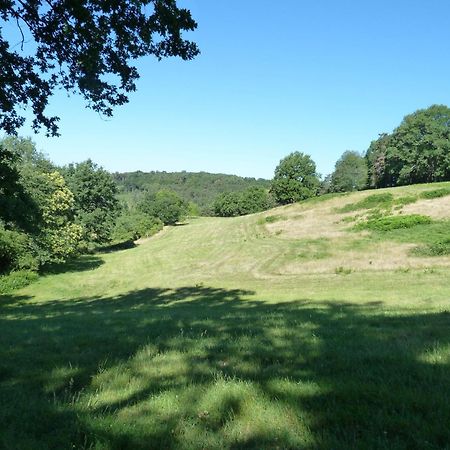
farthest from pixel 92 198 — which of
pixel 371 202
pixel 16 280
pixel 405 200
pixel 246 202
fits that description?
pixel 246 202

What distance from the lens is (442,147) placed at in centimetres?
8150

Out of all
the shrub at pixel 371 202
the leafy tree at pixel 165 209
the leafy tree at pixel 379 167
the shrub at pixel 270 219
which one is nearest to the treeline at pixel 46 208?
the shrub at pixel 270 219

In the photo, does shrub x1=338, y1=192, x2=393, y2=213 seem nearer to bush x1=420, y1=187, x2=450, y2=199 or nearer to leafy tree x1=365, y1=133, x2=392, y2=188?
bush x1=420, y1=187, x2=450, y2=199

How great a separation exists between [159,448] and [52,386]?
2.64 m

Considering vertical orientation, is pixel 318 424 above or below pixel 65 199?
below

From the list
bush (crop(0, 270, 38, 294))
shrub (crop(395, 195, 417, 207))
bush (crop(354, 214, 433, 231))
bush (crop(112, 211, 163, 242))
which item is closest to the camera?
bush (crop(354, 214, 433, 231))

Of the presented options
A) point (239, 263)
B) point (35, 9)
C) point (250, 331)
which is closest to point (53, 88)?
point (35, 9)

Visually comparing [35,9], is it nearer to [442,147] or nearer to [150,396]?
[150,396]

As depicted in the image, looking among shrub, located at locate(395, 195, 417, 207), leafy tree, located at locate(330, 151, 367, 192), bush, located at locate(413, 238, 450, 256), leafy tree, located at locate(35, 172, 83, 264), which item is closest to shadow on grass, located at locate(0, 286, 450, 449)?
bush, located at locate(413, 238, 450, 256)

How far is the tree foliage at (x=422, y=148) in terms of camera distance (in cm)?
8244

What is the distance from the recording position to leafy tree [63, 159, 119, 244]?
57438 millimetres

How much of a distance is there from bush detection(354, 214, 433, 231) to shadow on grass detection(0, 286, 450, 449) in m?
27.3

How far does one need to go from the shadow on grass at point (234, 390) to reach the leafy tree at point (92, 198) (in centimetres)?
5097

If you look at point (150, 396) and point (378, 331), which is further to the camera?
point (378, 331)
